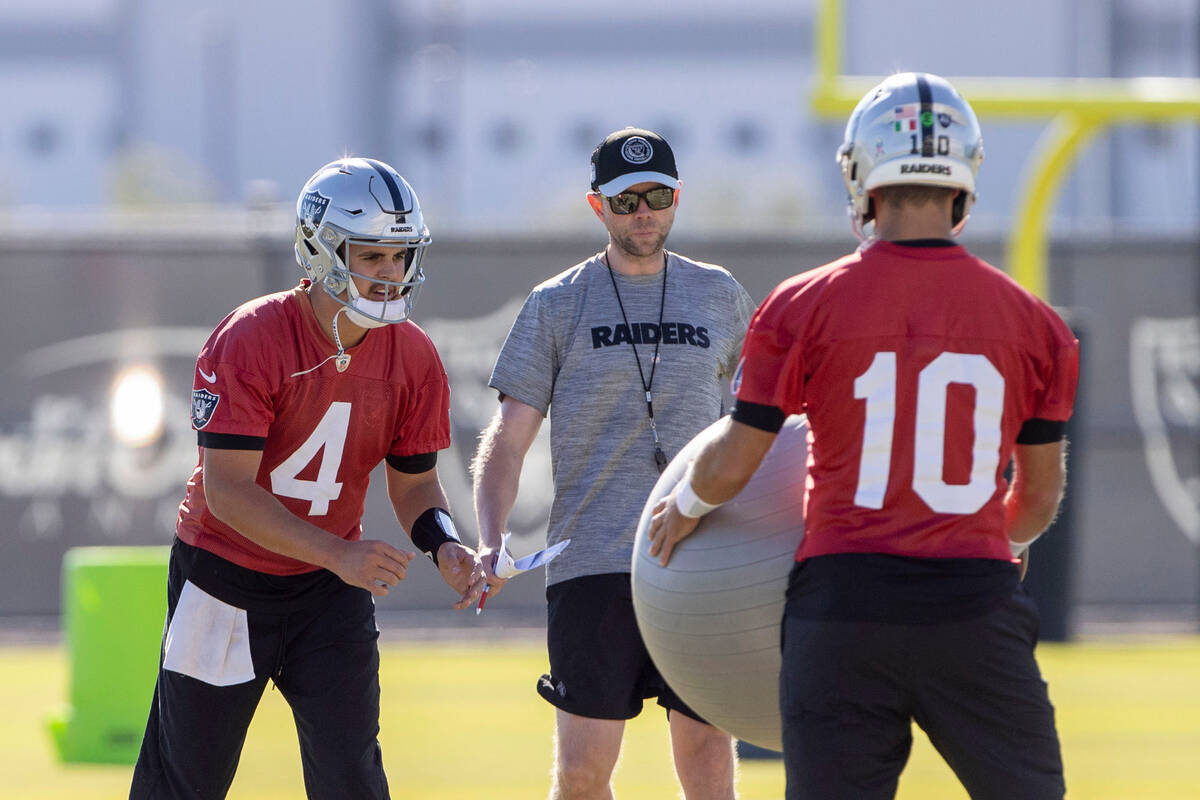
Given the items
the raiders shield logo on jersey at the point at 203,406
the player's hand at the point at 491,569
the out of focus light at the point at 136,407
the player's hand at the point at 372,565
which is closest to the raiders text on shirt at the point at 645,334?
the player's hand at the point at 491,569

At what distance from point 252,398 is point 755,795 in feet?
10.1

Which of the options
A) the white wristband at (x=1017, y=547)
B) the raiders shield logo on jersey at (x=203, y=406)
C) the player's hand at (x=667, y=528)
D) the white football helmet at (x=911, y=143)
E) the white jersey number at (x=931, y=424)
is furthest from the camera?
the raiders shield logo on jersey at (x=203, y=406)

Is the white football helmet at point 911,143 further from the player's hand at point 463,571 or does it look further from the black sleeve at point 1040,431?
the player's hand at point 463,571

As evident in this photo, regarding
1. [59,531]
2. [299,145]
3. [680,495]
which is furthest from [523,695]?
A: [299,145]

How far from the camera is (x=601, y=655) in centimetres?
478

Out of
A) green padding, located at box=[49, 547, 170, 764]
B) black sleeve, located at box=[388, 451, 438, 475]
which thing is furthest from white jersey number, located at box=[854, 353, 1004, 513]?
green padding, located at box=[49, 547, 170, 764]

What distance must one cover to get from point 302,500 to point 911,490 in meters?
1.81

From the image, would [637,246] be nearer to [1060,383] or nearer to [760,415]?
[760,415]

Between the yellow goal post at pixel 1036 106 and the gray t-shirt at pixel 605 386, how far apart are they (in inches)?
256

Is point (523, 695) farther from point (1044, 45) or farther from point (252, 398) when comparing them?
point (1044, 45)

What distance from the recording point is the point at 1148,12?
61.2 feet

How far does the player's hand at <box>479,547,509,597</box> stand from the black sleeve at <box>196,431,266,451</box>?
0.71 m

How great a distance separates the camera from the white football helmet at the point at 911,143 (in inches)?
135

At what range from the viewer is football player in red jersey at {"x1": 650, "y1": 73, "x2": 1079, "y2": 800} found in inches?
130
